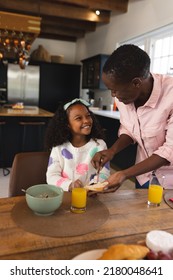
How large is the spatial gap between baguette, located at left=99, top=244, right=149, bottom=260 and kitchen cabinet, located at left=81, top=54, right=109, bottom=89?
490cm

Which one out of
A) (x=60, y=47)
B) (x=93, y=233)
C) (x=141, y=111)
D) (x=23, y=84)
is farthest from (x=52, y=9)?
(x=93, y=233)

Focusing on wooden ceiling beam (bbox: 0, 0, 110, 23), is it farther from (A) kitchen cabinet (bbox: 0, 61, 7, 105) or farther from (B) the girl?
(B) the girl

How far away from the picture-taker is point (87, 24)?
20.1 ft

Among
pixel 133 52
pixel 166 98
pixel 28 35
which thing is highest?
pixel 28 35

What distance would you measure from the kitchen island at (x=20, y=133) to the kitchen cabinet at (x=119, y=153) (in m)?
1.15

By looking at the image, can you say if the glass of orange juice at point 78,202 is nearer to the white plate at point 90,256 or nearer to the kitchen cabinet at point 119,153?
the white plate at point 90,256

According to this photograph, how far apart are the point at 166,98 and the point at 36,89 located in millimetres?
5947

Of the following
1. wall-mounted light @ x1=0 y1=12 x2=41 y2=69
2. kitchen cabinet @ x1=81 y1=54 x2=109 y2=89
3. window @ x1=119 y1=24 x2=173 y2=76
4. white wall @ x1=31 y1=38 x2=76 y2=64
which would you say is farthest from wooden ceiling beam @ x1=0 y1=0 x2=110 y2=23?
white wall @ x1=31 y1=38 x2=76 y2=64

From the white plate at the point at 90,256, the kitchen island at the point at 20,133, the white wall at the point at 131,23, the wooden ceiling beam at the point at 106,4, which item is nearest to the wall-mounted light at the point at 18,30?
the wooden ceiling beam at the point at 106,4

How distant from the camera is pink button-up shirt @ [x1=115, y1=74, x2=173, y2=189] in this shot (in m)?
1.36

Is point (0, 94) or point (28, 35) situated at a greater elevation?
point (28, 35)
